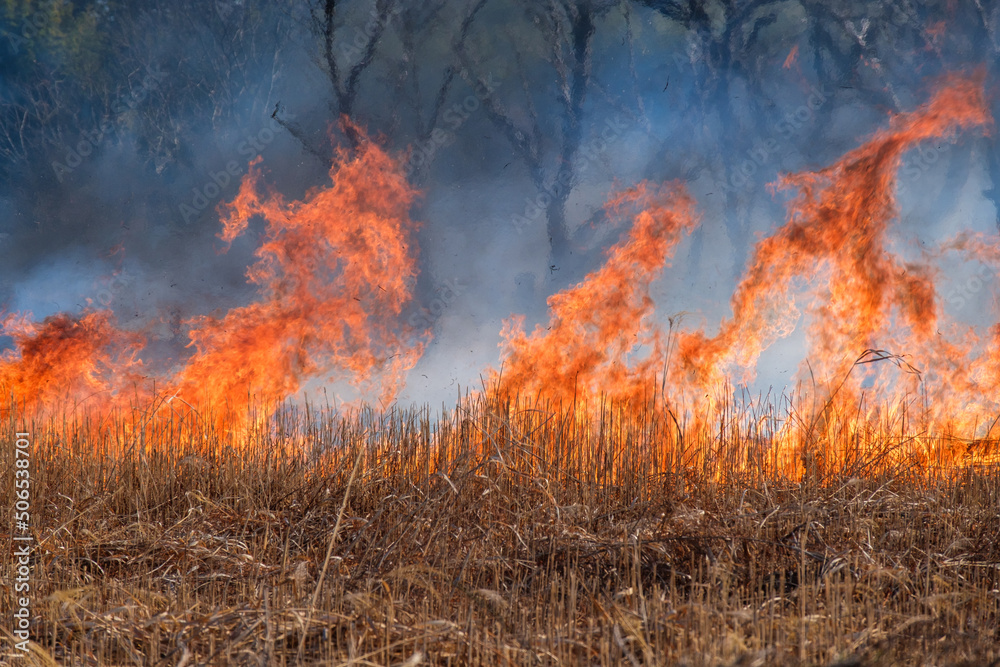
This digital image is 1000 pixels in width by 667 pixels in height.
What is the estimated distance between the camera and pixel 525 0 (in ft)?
24.8

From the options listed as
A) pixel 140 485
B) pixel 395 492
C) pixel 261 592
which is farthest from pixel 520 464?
pixel 140 485

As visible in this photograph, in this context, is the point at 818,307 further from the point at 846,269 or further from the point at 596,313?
the point at 596,313

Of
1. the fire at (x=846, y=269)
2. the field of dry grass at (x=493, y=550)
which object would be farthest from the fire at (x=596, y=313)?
the field of dry grass at (x=493, y=550)

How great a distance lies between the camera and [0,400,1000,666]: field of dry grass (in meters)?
2.38

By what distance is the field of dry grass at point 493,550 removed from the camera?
93.8 inches

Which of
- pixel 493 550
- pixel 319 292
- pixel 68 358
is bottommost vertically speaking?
pixel 493 550

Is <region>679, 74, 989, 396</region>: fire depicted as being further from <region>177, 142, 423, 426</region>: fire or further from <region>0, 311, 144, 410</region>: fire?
<region>0, 311, 144, 410</region>: fire

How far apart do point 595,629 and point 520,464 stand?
2.16 m

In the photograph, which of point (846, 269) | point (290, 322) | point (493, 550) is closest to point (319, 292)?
point (290, 322)

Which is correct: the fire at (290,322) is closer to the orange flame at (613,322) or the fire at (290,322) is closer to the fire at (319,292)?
the fire at (319,292)

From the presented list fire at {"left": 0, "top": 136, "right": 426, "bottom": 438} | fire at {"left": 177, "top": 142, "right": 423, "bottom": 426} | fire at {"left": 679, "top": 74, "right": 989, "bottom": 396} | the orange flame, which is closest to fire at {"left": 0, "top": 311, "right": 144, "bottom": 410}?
fire at {"left": 0, "top": 136, "right": 426, "bottom": 438}

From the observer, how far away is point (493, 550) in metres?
3.36

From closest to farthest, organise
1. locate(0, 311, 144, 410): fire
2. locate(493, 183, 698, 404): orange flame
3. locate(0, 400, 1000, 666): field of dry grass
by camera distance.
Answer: locate(0, 400, 1000, 666): field of dry grass, locate(493, 183, 698, 404): orange flame, locate(0, 311, 144, 410): fire

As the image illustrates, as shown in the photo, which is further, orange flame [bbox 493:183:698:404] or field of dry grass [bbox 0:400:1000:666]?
orange flame [bbox 493:183:698:404]
